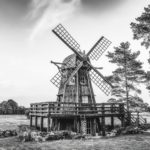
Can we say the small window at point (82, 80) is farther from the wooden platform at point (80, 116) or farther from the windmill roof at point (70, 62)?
the wooden platform at point (80, 116)

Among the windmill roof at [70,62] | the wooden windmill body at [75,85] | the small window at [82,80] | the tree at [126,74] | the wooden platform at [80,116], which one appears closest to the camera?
the wooden platform at [80,116]

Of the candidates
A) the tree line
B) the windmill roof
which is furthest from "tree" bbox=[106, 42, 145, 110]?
the windmill roof

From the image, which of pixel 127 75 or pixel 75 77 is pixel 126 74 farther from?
pixel 75 77

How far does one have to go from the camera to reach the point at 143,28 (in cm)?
2431

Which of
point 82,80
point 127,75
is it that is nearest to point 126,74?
point 127,75

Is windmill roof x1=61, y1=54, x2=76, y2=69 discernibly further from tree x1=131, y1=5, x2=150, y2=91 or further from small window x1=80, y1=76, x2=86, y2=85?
tree x1=131, y1=5, x2=150, y2=91

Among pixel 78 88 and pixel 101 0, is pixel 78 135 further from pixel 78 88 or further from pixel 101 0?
pixel 101 0

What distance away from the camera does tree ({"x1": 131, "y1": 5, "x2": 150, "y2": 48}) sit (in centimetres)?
2419

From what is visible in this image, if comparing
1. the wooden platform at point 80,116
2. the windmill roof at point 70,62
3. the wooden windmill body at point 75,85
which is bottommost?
the wooden platform at point 80,116

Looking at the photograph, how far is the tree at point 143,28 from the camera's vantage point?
2419 cm

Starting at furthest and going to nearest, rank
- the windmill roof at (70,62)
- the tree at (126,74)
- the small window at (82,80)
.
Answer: the tree at (126,74) → the windmill roof at (70,62) → the small window at (82,80)

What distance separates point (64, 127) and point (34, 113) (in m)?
4.59

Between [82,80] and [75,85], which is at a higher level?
[82,80]

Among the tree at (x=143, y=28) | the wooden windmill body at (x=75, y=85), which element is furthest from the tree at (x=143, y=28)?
the wooden windmill body at (x=75, y=85)
